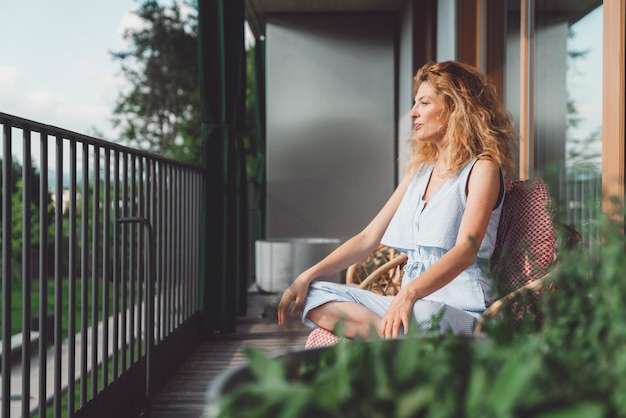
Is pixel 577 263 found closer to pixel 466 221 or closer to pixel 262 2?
pixel 466 221

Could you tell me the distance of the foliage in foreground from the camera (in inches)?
18.0

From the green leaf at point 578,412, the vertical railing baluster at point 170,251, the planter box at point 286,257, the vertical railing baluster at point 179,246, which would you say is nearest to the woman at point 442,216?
the green leaf at point 578,412

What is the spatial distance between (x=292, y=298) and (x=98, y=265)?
103 centimetres

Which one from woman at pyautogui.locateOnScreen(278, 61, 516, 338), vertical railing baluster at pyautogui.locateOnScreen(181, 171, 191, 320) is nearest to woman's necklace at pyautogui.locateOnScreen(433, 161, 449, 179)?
woman at pyautogui.locateOnScreen(278, 61, 516, 338)

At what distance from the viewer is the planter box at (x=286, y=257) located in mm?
5867

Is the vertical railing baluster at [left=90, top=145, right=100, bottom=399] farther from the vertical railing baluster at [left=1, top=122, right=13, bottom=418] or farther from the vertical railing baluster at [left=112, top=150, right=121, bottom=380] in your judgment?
the vertical railing baluster at [left=1, top=122, right=13, bottom=418]

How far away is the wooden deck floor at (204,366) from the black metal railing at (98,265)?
0.29 feet

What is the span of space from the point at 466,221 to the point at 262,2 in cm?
547

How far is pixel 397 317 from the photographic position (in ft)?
4.96

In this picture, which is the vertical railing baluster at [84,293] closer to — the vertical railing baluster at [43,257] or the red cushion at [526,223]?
the vertical railing baluster at [43,257]

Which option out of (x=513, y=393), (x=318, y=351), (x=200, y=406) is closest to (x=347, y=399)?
(x=513, y=393)

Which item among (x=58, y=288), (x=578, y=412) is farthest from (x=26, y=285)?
(x=578, y=412)

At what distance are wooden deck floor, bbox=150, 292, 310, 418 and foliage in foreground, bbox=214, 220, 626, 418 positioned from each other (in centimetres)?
123

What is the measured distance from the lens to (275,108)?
7180 millimetres
